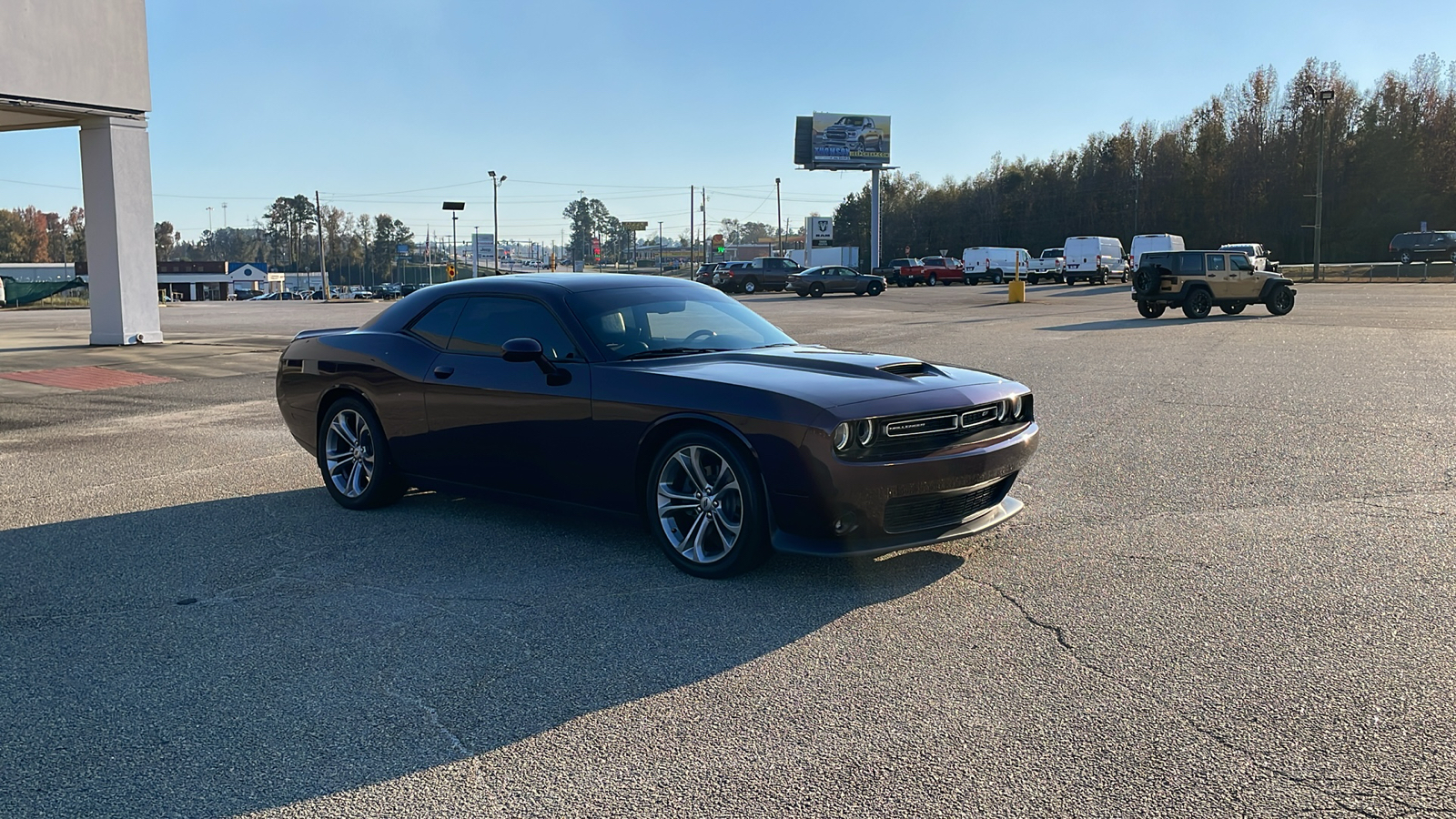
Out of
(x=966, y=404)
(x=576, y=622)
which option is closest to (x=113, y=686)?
(x=576, y=622)

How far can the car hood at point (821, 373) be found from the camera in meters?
4.97

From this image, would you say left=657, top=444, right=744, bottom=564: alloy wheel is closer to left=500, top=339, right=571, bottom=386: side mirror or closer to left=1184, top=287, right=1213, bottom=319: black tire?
left=500, top=339, right=571, bottom=386: side mirror

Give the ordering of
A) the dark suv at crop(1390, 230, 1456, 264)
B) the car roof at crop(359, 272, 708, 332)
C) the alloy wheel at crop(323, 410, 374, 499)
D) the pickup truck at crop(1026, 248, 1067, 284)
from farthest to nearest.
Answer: the pickup truck at crop(1026, 248, 1067, 284), the dark suv at crop(1390, 230, 1456, 264), the alloy wheel at crop(323, 410, 374, 499), the car roof at crop(359, 272, 708, 332)

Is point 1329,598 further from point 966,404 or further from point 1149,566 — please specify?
point 966,404

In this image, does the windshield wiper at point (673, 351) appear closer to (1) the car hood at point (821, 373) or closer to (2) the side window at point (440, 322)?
(1) the car hood at point (821, 373)

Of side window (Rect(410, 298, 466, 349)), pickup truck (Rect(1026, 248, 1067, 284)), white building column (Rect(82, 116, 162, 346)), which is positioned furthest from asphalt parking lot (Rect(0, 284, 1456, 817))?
pickup truck (Rect(1026, 248, 1067, 284))

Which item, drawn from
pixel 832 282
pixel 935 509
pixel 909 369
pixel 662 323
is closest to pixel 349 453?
pixel 662 323

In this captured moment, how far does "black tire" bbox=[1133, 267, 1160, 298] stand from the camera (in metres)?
26.2

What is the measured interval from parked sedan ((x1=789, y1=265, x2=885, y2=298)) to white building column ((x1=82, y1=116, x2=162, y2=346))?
109ft

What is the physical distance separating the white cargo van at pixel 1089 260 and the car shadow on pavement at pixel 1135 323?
30761mm

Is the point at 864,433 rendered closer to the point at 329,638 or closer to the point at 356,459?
the point at 329,638

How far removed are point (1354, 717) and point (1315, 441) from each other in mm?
5996

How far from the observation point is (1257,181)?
85.2m

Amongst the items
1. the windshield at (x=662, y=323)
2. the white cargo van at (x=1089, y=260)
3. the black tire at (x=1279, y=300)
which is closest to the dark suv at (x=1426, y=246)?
the white cargo van at (x=1089, y=260)
